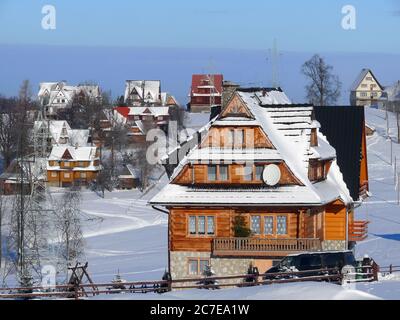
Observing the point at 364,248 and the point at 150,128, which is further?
the point at 150,128

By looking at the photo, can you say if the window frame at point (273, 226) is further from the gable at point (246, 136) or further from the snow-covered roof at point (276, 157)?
the gable at point (246, 136)

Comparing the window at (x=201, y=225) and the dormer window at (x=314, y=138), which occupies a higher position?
the dormer window at (x=314, y=138)

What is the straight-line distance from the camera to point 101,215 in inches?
3078

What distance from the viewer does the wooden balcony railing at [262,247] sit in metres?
37.6

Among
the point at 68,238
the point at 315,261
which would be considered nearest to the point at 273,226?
the point at 315,261

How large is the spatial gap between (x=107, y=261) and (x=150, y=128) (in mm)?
62261

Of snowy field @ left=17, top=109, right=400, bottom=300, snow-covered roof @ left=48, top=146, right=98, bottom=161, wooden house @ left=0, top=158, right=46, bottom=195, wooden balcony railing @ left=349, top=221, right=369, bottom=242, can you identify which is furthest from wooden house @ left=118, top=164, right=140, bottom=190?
wooden balcony railing @ left=349, top=221, right=369, bottom=242

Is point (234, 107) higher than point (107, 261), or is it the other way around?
point (234, 107)

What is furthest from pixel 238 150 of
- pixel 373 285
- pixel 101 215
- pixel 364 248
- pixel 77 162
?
pixel 77 162

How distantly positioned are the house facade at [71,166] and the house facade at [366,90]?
2121 inches

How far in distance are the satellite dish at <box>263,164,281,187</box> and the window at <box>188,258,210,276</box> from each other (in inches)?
131

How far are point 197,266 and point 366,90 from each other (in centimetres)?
11490

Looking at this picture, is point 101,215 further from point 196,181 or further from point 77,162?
point 196,181

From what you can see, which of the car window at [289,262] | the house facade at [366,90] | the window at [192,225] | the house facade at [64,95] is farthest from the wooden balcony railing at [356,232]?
the house facade at [366,90]
